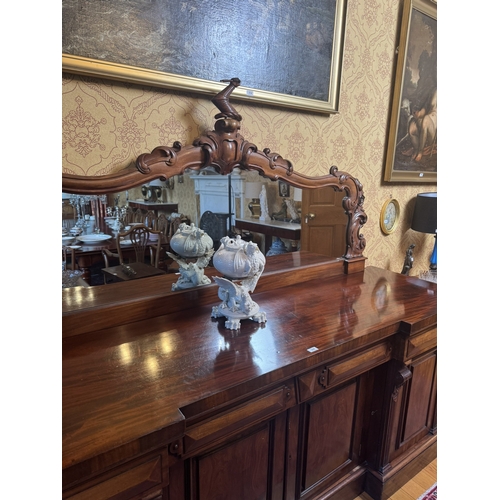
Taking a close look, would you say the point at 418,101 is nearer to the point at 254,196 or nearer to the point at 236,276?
the point at 254,196

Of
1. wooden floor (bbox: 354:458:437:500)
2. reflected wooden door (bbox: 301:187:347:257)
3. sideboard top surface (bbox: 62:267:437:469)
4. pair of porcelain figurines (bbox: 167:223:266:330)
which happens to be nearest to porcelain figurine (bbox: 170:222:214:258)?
pair of porcelain figurines (bbox: 167:223:266:330)

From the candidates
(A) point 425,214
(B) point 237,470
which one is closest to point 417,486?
(B) point 237,470

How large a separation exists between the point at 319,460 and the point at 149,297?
2.91 feet

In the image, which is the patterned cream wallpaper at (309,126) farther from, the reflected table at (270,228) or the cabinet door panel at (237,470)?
the cabinet door panel at (237,470)

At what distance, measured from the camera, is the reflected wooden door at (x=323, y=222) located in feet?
5.37

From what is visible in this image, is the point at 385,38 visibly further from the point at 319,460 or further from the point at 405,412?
the point at 319,460

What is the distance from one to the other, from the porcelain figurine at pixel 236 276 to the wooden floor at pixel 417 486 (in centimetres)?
109

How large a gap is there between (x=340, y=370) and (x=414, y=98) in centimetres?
178

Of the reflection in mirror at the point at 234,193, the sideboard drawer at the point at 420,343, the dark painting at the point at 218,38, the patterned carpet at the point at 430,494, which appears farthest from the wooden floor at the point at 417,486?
the dark painting at the point at 218,38

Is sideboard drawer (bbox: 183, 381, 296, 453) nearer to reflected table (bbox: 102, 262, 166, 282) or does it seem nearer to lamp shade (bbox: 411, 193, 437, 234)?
reflected table (bbox: 102, 262, 166, 282)

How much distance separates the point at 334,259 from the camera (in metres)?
1.77

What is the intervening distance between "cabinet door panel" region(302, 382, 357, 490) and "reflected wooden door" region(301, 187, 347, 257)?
66 centimetres
